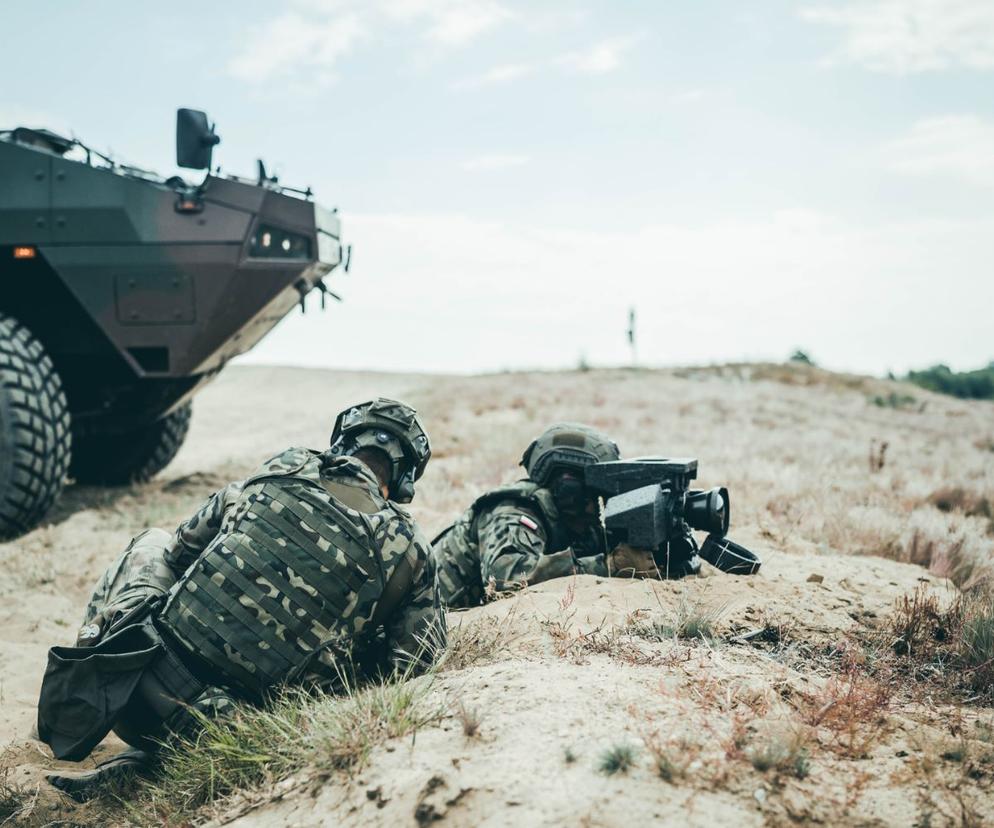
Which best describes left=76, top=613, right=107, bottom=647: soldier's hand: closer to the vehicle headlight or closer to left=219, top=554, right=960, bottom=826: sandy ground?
left=219, top=554, right=960, bottom=826: sandy ground

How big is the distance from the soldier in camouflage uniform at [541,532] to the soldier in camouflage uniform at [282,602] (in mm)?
1232

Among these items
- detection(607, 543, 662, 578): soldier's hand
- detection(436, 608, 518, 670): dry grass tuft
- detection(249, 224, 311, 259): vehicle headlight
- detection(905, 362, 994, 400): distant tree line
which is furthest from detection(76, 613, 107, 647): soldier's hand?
detection(905, 362, 994, 400): distant tree line

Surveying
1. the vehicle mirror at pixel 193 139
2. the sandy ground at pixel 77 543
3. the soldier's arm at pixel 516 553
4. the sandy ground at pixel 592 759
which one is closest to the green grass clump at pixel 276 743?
the sandy ground at pixel 592 759

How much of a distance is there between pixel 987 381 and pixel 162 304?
3148 centimetres

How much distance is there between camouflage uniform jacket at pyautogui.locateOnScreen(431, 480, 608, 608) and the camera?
4734mm

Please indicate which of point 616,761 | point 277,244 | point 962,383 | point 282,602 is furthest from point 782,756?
point 962,383

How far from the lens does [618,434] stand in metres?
13.0

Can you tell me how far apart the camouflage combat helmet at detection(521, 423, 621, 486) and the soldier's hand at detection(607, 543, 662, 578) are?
489 mm

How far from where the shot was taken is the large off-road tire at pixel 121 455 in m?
9.96

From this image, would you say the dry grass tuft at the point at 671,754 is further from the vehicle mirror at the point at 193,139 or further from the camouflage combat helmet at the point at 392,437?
the vehicle mirror at the point at 193,139

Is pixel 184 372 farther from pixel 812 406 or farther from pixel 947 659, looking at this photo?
pixel 812 406

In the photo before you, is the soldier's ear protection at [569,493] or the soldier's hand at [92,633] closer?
the soldier's hand at [92,633]

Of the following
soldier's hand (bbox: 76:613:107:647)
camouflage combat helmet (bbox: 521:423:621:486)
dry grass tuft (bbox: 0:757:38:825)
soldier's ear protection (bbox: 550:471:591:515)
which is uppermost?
camouflage combat helmet (bbox: 521:423:621:486)

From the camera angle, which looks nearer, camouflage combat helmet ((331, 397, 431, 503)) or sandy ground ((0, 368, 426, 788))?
camouflage combat helmet ((331, 397, 431, 503))
